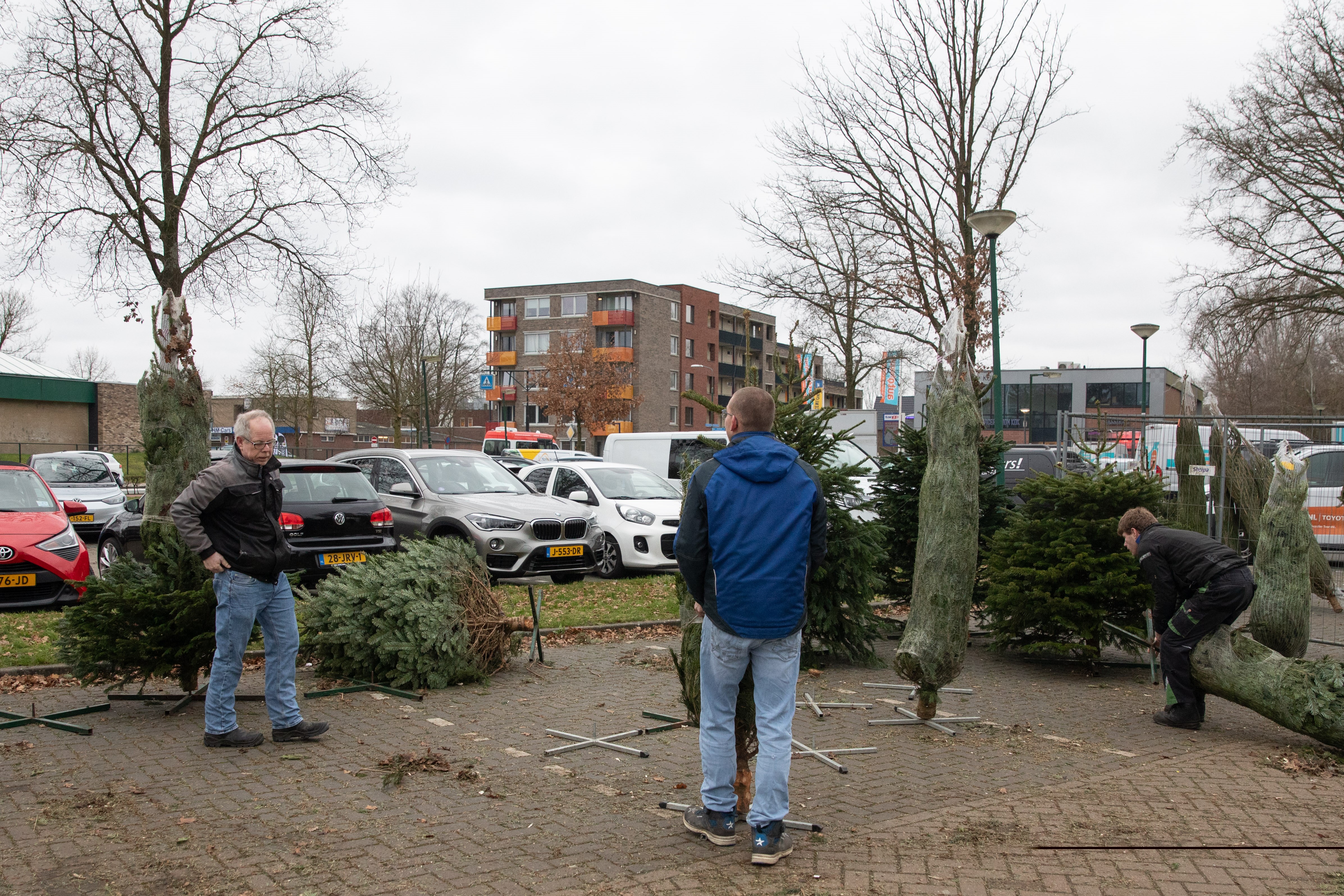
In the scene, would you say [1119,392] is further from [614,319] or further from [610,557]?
[610,557]

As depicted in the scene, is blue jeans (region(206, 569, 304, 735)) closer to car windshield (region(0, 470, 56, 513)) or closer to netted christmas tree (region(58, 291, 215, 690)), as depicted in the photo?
netted christmas tree (region(58, 291, 215, 690))

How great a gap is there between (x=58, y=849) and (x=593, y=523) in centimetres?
953

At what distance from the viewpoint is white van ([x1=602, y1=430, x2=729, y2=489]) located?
19391 mm

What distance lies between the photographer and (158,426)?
6797 mm

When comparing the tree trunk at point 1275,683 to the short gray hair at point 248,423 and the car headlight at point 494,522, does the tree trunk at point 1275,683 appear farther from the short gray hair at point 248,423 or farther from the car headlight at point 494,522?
the car headlight at point 494,522

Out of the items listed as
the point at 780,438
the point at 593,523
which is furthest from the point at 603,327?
the point at 780,438

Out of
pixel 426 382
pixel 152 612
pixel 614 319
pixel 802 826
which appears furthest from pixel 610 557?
pixel 614 319

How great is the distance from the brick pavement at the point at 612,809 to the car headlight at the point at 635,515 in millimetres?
6943

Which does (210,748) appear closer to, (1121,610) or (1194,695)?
(1194,695)

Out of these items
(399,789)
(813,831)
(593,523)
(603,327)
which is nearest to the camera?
(813,831)

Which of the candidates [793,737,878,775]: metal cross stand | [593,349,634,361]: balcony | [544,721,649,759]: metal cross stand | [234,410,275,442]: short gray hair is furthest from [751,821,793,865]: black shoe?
[593,349,634,361]: balcony

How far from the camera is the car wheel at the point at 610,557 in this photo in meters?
13.8

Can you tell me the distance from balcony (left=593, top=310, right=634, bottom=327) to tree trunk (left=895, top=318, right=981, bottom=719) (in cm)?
7300

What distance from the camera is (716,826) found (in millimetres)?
4289
